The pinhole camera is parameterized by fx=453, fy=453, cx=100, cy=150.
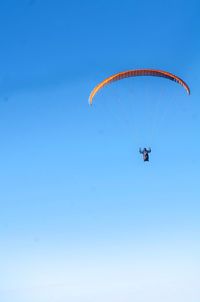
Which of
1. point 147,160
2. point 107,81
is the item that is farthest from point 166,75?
point 147,160

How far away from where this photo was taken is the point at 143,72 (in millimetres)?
39250

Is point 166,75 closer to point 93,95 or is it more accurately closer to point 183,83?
point 183,83

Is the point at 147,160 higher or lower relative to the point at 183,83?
lower

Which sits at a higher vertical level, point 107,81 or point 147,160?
point 107,81

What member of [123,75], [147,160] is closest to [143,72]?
[123,75]

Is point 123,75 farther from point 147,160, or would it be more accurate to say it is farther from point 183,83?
point 147,160

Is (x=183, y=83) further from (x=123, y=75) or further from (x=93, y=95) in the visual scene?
(x=93, y=95)

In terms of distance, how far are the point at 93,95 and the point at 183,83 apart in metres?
8.03

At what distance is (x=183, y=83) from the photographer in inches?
1567

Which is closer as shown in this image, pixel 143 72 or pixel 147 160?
pixel 143 72

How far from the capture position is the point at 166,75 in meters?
39.3

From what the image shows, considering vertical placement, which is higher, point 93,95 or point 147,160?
point 93,95

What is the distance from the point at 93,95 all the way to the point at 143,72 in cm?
493

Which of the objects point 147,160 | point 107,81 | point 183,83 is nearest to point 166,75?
point 183,83
